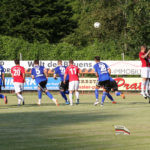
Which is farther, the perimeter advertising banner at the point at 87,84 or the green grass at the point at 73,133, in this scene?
the perimeter advertising banner at the point at 87,84

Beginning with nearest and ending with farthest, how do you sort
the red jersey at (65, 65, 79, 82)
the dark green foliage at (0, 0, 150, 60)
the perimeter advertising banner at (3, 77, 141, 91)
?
the red jersey at (65, 65, 79, 82) < the perimeter advertising banner at (3, 77, 141, 91) < the dark green foliage at (0, 0, 150, 60)

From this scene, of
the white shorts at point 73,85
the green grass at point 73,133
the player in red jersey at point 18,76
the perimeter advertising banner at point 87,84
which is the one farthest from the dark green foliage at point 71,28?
the green grass at point 73,133

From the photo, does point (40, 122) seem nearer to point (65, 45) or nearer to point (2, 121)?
point (2, 121)

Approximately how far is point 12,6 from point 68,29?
7.94 metres

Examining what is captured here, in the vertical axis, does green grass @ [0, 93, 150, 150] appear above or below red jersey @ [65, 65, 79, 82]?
below

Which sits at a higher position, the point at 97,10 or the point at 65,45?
the point at 97,10

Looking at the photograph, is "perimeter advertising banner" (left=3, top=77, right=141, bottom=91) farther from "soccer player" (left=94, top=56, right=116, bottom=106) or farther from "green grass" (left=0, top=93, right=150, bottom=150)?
"green grass" (left=0, top=93, right=150, bottom=150)

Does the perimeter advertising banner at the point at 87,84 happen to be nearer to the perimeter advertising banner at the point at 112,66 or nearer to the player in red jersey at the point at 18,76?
the perimeter advertising banner at the point at 112,66

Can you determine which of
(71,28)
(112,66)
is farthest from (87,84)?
(71,28)

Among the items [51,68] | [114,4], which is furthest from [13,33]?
[51,68]

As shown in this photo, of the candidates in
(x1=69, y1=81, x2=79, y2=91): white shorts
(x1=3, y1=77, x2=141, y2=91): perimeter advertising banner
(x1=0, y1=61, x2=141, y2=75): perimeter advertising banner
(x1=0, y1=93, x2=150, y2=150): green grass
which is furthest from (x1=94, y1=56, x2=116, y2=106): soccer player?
(x1=0, y1=61, x2=141, y2=75): perimeter advertising banner

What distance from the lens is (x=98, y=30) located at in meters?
47.6

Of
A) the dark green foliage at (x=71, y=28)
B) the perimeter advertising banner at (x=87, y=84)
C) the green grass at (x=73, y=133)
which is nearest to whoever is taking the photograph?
the green grass at (x=73, y=133)

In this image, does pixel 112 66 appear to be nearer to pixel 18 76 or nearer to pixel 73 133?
pixel 18 76
